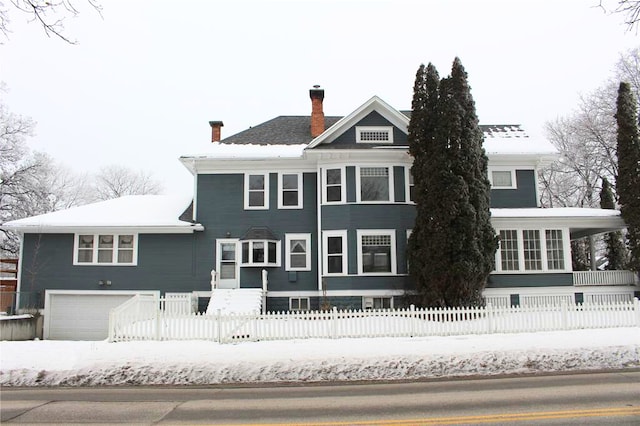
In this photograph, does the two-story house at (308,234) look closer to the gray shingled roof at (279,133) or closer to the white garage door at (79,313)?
the white garage door at (79,313)

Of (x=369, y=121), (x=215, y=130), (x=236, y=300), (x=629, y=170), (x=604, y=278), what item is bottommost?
(x=236, y=300)

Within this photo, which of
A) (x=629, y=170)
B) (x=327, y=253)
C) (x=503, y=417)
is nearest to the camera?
(x=503, y=417)

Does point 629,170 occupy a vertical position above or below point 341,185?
above

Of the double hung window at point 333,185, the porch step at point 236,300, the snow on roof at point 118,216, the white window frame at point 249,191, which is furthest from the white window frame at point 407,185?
the snow on roof at point 118,216

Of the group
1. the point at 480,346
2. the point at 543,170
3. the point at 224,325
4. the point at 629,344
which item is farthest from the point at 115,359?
the point at 543,170

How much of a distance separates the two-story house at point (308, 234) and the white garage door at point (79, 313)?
0.09 metres

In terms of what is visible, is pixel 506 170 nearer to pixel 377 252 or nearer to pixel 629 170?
pixel 629 170

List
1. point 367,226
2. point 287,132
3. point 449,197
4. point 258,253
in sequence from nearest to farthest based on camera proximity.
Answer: point 449,197 → point 367,226 → point 258,253 → point 287,132

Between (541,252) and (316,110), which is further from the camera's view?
(316,110)

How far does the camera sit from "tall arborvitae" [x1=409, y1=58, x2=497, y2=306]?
18750 mm

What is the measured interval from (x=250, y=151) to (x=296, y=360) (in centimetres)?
1334

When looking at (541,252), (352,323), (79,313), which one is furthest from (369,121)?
(79,313)

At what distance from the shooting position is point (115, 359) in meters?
11.7

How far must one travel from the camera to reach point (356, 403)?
328 inches
